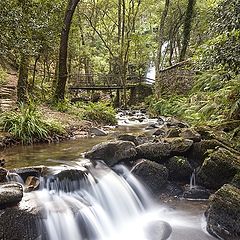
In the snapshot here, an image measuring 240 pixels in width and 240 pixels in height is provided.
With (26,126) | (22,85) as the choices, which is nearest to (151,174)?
(26,126)

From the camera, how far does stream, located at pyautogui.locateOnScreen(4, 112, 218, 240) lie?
5.12 meters

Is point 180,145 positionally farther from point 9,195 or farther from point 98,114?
point 98,114

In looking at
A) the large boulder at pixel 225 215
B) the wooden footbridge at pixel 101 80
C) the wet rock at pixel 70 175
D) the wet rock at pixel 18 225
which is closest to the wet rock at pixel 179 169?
the large boulder at pixel 225 215

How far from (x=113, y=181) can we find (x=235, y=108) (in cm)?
356

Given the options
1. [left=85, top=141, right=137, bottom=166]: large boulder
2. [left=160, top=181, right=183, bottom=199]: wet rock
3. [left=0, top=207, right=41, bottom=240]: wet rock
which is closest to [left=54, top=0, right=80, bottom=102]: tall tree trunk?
[left=85, top=141, right=137, bottom=166]: large boulder

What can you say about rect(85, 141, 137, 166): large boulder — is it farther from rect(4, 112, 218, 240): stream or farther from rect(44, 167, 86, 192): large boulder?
rect(44, 167, 86, 192): large boulder

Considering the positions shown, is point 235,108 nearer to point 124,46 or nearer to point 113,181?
point 113,181

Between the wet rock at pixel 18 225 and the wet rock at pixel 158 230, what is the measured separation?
6.11 feet

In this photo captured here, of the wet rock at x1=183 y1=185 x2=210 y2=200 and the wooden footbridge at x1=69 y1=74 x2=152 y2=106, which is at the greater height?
→ the wooden footbridge at x1=69 y1=74 x2=152 y2=106

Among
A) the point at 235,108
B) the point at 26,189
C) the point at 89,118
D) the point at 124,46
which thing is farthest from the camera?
the point at 124,46

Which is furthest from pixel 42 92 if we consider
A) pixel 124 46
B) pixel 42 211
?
pixel 42 211

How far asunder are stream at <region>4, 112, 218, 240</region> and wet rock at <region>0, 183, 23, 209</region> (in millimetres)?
397

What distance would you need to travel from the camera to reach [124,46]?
78.9 ft

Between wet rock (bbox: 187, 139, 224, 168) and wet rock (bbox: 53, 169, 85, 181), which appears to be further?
wet rock (bbox: 187, 139, 224, 168)
